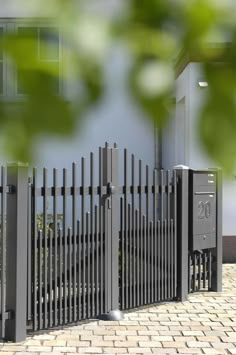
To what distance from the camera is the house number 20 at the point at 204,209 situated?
25.9 ft

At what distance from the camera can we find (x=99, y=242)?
6.45 metres

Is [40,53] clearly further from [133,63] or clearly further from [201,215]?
[201,215]

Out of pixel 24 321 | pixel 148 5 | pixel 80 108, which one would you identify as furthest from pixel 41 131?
pixel 24 321

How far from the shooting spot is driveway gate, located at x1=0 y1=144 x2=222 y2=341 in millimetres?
5672

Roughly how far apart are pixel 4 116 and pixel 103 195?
584 centimetres

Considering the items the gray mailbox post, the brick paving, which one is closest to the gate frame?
the brick paving

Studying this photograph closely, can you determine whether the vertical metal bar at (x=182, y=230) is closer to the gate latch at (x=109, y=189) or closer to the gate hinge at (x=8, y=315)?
the gate latch at (x=109, y=189)

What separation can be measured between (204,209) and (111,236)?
73.7 inches

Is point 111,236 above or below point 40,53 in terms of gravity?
below

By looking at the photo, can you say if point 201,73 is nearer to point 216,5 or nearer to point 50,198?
point 216,5

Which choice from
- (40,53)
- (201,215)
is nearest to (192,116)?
(40,53)

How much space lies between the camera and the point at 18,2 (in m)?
0.62

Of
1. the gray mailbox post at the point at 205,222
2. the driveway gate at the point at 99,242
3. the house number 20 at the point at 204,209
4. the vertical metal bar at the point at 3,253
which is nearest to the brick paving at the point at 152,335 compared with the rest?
the driveway gate at the point at 99,242

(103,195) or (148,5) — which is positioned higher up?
(148,5)
